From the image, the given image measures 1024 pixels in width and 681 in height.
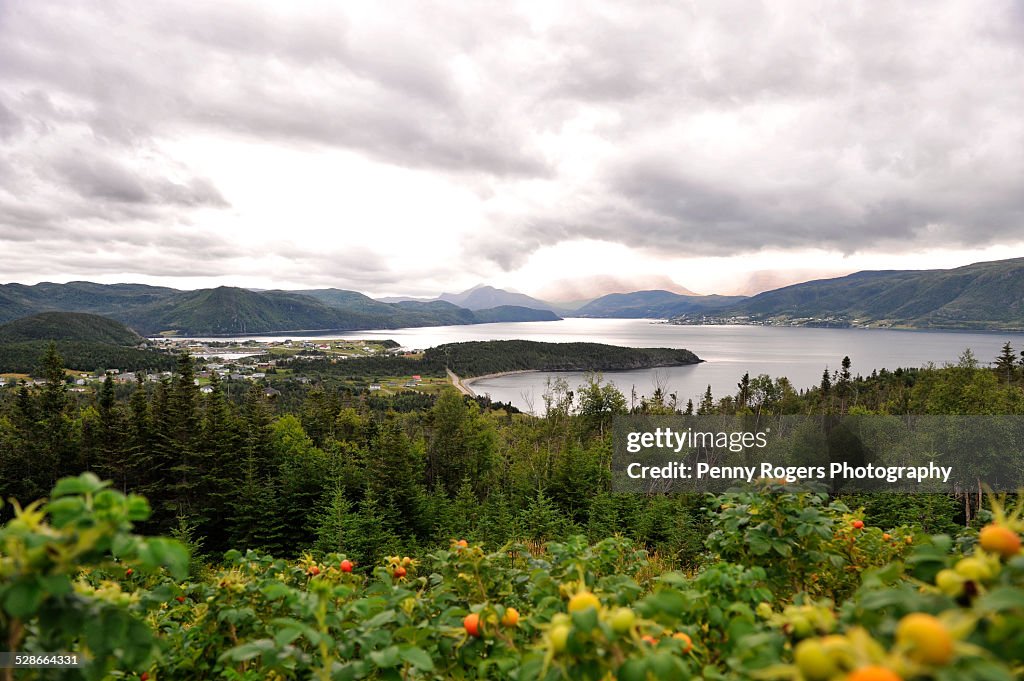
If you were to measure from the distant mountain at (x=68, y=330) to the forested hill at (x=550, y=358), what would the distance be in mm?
125250

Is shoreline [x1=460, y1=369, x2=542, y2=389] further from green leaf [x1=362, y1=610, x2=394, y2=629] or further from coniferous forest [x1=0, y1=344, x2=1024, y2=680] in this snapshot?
green leaf [x1=362, y1=610, x2=394, y2=629]

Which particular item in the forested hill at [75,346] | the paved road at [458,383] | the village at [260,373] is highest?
the forested hill at [75,346]

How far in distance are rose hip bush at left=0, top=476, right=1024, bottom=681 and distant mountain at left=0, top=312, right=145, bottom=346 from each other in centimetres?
20394

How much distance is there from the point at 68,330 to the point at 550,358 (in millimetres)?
176248

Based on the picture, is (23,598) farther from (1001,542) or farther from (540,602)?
(1001,542)

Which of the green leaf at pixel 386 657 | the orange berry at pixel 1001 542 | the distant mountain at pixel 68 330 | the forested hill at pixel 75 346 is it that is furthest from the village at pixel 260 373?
the orange berry at pixel 1001 542

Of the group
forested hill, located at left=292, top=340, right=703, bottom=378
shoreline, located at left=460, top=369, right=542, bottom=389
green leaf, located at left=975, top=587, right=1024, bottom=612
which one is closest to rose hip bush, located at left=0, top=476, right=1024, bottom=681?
green leaf, located at left=975, top=587, right=1024, bottom=612

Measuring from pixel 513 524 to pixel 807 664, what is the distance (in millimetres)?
16354

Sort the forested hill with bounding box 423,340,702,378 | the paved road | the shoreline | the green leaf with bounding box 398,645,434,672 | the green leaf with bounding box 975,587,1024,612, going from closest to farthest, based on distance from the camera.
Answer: the green leaf with bounding box 975,587,1024,612
the green leaf with bounding box 398,645,434,672
the paved road
the shoreline
the forested hill with bounding box 423,340,702,378

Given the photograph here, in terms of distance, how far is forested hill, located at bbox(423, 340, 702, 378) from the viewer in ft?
405

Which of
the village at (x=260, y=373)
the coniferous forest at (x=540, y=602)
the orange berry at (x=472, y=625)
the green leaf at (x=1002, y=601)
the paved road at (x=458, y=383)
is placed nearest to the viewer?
the green leaf at (x=1002, y=601)

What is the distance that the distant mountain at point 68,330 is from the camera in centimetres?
15912

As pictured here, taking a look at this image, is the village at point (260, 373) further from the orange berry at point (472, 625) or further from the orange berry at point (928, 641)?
the orange berry at point (928, 641)

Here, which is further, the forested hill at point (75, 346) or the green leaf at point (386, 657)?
the forested hill at point (75, 346)
